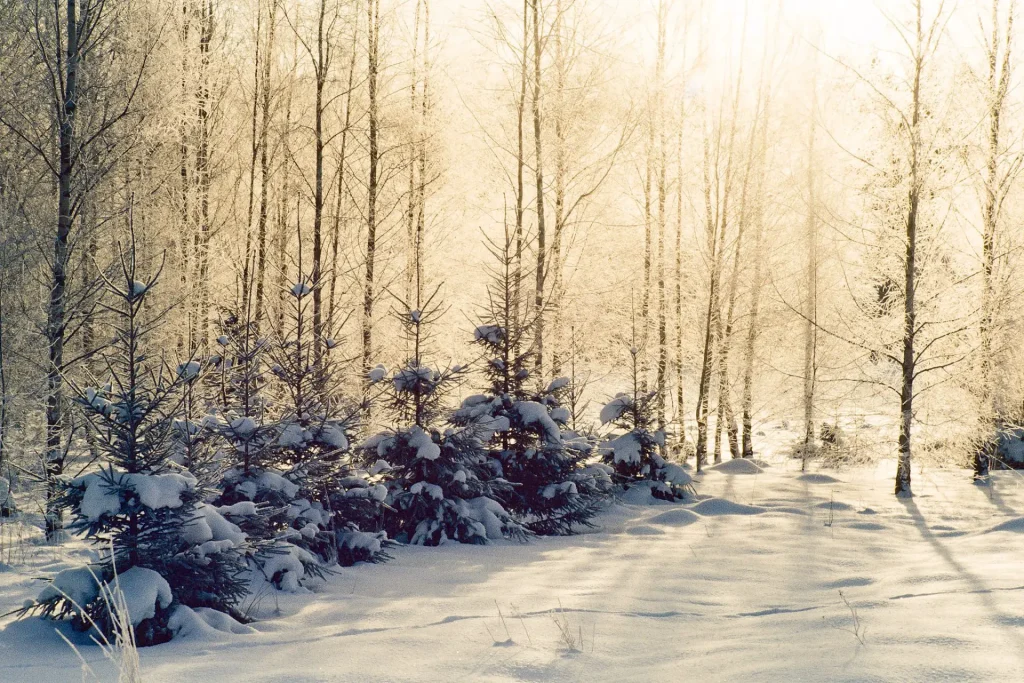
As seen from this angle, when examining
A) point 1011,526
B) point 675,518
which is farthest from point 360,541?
point 1011,526

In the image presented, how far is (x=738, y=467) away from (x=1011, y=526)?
697 centimetres

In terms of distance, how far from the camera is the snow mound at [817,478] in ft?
42.7

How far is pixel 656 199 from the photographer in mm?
16328

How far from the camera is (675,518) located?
31.6 feet

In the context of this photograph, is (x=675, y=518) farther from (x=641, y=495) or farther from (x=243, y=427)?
(x=243, y=427)

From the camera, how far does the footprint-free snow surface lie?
3.43 metres

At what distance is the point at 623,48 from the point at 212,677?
534 inches

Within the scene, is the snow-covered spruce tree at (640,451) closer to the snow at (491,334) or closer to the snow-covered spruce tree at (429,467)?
the snow at (491,334)

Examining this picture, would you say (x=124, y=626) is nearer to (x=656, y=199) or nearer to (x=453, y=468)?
(x=453, y=468)

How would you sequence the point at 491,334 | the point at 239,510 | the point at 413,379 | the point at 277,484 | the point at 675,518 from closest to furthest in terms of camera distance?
the point at 239,510, the point at 277,484, the point at 413,379, the point at 491,334, the point at 675,518

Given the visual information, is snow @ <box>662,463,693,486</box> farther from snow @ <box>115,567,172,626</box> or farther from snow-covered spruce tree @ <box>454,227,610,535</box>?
snow @ <box>115,567,172,626</box>

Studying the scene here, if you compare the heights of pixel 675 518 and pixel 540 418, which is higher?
pixel 540 418

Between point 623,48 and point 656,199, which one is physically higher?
point 623,48

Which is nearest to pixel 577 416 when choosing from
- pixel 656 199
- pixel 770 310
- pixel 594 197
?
pixel 594 197
